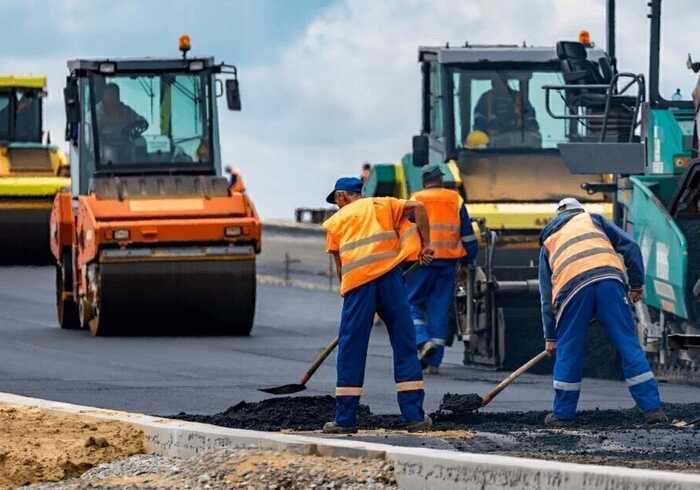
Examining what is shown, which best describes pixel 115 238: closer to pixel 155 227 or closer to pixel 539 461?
pixel 155 227

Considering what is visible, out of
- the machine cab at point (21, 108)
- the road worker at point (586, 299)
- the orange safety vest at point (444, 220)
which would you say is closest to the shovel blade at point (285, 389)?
the road worker at point (586, 299)

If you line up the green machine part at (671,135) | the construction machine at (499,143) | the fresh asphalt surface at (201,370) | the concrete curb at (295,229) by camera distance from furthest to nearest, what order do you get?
the concrete curb at (295,229)
the construction machine at (499,143)
the green machine part at (671,135)
the fresh asphalt surface at (201,370)

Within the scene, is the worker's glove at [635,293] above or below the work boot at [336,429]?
above

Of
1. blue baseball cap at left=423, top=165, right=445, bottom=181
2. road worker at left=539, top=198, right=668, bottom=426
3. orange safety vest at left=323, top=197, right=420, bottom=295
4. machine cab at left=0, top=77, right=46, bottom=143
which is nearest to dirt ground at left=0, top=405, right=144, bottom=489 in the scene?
orange safety vest at left=323, top=197, right=420, bottom=295

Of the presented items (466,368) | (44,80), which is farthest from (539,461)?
(44,80)

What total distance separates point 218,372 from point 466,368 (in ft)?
8.77

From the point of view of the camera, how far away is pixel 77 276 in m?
21.2

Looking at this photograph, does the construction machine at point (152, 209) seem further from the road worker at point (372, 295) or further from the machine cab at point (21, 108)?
the machine cab at point (21, 108)

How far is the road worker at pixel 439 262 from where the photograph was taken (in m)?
16.7

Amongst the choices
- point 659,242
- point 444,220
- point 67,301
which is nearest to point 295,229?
point 67,301

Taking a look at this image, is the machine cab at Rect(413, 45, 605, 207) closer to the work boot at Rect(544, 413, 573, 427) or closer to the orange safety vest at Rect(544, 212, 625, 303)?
the orange safety vest at Rect(544, 212, 625, 303)

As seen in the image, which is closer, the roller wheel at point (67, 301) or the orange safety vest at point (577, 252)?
the orange safety vest at point (577, 252)

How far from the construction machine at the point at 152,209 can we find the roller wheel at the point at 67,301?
0.01m

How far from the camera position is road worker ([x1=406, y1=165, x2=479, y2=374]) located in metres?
16.7
